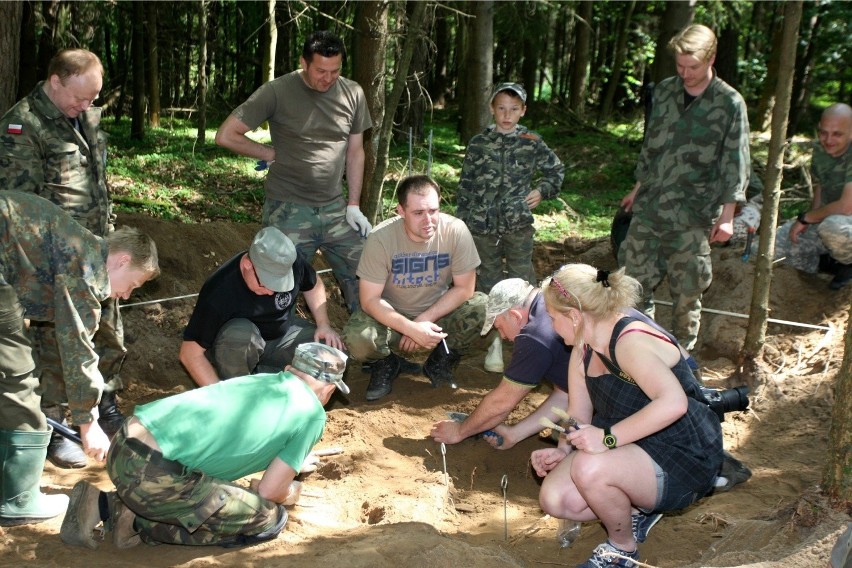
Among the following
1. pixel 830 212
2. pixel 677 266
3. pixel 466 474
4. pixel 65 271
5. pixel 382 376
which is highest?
pixel 830 212

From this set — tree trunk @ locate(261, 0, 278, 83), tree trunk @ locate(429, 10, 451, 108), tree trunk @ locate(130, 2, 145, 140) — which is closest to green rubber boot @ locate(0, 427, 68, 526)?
tree trunk @ locate(261, 0, 278, 83)

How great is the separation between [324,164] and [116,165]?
5.72 metres

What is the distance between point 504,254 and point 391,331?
126 cm

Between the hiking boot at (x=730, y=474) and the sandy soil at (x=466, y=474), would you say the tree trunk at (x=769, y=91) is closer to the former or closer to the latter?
the sandy soil at (x=466, y=474)

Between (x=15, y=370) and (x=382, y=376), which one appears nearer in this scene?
(x=15, y=370)

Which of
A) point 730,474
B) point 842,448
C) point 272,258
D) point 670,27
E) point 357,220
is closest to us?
point 842,448

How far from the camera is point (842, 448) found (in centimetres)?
322

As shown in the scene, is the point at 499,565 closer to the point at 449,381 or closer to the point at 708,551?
the point at 708,551

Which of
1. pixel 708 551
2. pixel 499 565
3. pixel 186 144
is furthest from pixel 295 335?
pixel 186 144

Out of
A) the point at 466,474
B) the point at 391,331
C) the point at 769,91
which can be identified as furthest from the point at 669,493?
the point at 769,91

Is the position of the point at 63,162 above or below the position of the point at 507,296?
above

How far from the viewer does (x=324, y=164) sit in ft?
17.6

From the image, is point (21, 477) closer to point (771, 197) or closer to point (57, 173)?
point (57, 173)

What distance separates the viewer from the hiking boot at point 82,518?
10.7ft
